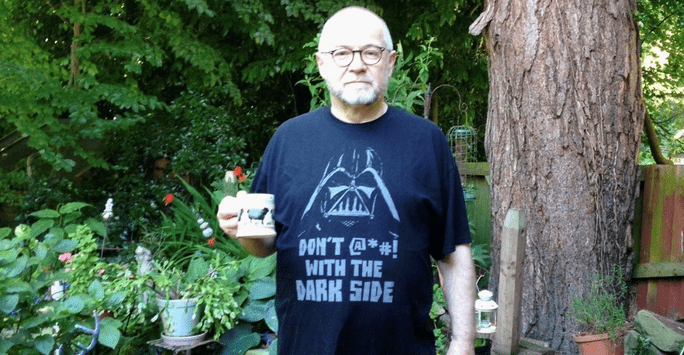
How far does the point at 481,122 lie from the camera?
10312 mm

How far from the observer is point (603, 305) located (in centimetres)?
407

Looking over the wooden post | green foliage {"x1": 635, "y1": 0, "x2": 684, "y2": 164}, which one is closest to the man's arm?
the wooden post

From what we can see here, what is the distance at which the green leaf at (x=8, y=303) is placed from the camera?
2.22 meters

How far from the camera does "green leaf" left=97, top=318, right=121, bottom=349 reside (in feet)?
8.44

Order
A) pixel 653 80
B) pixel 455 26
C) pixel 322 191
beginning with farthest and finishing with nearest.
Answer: pixel 653 80 < pixel 455 26 < pixel 322 191

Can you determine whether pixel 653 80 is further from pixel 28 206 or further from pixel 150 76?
pixel 28 206

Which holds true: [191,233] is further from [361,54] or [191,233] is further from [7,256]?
[361,54]

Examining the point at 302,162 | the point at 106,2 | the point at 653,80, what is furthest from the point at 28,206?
the point at 653,80

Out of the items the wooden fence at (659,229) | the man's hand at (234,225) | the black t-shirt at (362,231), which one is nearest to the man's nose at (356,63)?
the black t-shirt at (362,231)

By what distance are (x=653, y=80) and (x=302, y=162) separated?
8.61 m

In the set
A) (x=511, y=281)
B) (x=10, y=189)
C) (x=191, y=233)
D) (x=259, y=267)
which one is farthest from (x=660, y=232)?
(x=10, y=189)

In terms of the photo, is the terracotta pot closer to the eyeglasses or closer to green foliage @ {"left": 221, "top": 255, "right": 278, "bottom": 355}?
green foliage @ {"left": 221, "top": 255, "right": 278, "bottom": 355}

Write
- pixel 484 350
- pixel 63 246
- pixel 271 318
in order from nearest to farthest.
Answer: pixel 63 246
pixel 484 350
pixel 271 318

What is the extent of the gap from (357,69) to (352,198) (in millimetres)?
341
